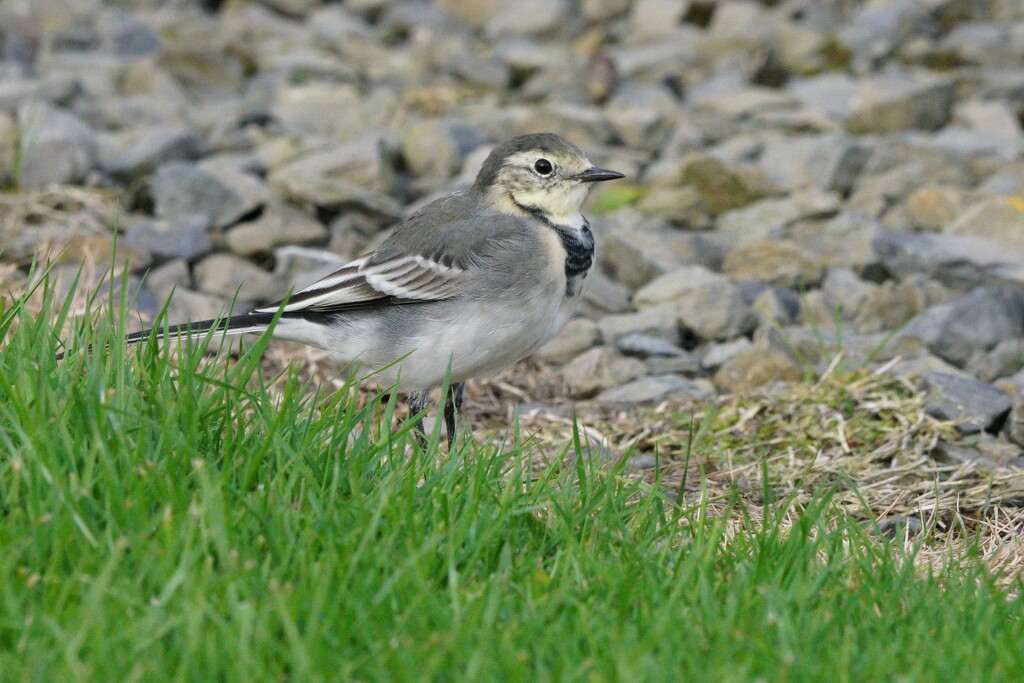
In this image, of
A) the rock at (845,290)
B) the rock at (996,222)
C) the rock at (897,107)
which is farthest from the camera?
the rock at (897,107)

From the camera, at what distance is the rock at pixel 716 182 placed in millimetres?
9219

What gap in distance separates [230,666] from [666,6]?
39.0 feet

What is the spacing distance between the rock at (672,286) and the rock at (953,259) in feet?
3.75

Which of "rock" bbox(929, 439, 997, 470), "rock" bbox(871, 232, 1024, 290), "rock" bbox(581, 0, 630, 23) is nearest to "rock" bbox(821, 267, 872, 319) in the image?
"rock" bbox(871, 232, 1024, 290)

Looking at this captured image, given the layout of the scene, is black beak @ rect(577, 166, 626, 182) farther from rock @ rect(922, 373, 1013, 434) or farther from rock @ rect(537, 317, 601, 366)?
rock @ rect(922, 373, 1013, 434)

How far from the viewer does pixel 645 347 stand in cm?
699

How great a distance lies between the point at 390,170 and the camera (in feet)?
31.0

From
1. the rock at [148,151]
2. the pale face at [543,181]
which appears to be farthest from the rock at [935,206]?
the rock at [148,151]

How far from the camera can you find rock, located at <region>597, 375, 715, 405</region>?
21.0 feet

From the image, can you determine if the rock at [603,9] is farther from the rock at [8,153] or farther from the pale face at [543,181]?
the pale face at [543,181]

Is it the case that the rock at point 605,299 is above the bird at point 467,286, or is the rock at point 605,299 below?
below

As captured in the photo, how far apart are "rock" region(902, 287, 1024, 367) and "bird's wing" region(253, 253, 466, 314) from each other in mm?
2580

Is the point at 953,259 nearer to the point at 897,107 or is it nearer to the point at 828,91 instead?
the point at 897,107

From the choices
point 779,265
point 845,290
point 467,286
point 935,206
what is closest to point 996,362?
point 845,290
